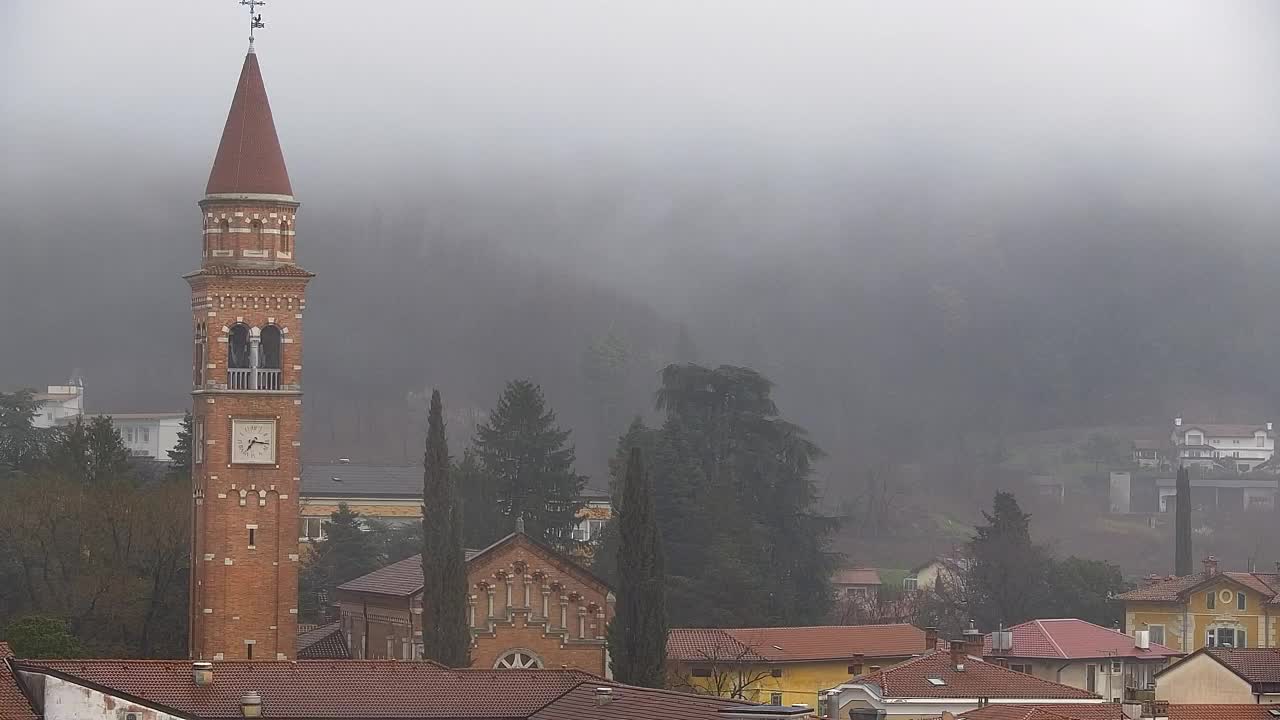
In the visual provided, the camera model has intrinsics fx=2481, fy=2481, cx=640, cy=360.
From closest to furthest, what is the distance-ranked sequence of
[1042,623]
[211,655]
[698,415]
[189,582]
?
[211,655] < [189,582] < [1042,623] < [698,415]

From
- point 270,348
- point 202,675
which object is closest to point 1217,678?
point 270,348

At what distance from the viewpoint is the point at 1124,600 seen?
264 ft

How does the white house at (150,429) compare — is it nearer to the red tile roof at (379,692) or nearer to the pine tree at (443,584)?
the pine tree at (443,584)

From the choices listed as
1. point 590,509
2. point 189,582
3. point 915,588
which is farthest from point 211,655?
point 915,588

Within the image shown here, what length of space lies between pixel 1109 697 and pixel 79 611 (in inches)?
1088

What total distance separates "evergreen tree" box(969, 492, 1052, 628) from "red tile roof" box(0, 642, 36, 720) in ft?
191

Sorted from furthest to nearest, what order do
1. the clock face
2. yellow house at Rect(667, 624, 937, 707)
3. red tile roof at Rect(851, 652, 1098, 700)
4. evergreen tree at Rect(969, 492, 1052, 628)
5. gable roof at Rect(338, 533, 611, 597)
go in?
evergreen tree at Rect(969, 492, 1052, 628)
yellow house at Rect(667, 624, 937, 707)
gable roof at Rect(338, 533, 611, 597)
the clock face
red tile roof at Rect(851, 652, 1098, 700)

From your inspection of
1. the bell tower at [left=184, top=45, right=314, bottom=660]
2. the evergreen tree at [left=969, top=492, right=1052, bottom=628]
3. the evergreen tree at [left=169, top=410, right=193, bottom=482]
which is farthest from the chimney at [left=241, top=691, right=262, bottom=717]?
the evergreen tree at [left=969, top=492, right=1052, bottom=628]

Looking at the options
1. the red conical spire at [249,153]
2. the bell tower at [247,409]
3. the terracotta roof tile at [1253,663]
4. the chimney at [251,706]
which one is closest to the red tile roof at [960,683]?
the terracotta roof tile at [1253,663]

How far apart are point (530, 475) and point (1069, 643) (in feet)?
78.6

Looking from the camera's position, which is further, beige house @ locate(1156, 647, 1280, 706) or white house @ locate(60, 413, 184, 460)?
white house @ locate(60, 413, 184, 460)

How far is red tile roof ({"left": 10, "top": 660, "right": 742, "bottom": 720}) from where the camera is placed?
41.9 metres

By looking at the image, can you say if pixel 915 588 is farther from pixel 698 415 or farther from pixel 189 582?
pixel 189 582

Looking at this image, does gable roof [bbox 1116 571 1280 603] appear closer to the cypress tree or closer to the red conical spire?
the cypress tree
